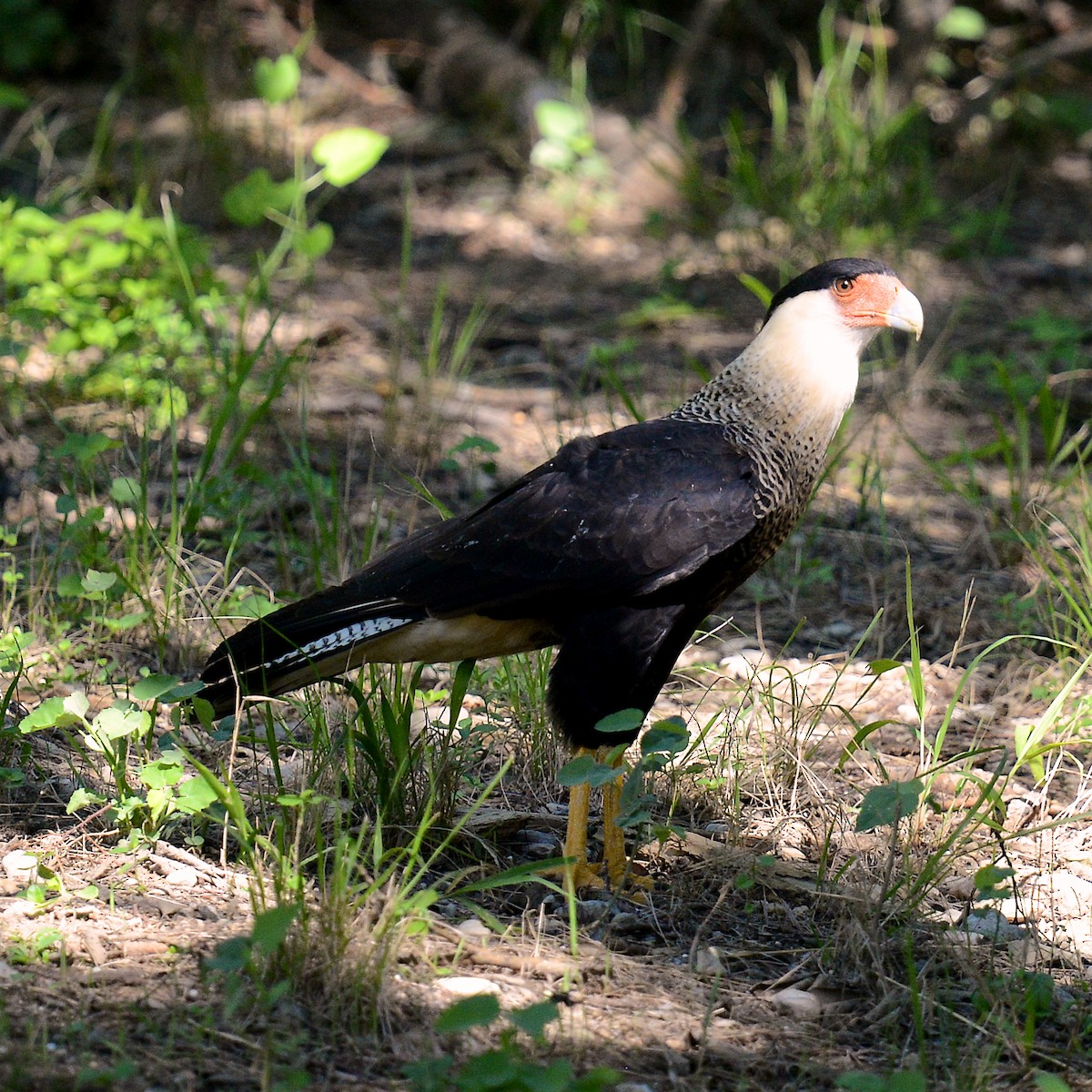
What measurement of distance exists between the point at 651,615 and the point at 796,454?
54 centimetres

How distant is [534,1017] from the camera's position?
196 cm

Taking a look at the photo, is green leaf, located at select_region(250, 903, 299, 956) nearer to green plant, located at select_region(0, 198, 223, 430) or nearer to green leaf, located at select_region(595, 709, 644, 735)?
green leaf, located at select_region(595, 709, 644, 735)

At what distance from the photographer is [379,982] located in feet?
7.00

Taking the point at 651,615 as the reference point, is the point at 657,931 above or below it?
below

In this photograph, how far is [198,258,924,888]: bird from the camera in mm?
2756

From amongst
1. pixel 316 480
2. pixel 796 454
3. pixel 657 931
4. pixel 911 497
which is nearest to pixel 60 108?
pixel 316 480

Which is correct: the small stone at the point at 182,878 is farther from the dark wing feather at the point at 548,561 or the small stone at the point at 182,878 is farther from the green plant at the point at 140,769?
the dark wing feather at the point at 548,561

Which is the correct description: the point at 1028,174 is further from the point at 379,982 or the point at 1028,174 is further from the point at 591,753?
the point at 379,982

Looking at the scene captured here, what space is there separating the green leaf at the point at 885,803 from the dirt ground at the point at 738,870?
0.50 ft

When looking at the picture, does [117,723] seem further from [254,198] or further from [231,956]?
[254,198]

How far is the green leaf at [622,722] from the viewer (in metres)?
2.53

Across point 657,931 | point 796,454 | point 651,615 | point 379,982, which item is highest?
point 796,454

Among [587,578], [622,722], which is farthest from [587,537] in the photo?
[622,722]

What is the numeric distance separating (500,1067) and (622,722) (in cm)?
82
